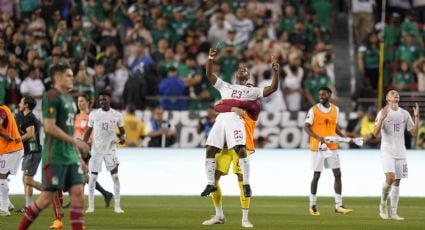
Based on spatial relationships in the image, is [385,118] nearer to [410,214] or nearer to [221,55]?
[410,214]

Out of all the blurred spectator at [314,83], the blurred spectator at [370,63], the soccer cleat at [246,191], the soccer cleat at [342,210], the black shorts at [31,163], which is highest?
the blurred spectator at [370,63]

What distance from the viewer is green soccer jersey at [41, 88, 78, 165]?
15891 millimetres

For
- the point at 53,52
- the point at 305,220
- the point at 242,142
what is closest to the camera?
the point at 242,142

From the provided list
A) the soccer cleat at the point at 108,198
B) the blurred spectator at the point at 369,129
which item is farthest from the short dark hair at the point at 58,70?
the blurred spectator at the point at 369,129

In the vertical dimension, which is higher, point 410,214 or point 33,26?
point 33,26

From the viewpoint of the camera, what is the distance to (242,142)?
20062 millimetres

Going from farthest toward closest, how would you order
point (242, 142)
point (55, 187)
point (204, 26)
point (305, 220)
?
point (204, 26), point (305, 220), point (242, 142), point (55, 187)

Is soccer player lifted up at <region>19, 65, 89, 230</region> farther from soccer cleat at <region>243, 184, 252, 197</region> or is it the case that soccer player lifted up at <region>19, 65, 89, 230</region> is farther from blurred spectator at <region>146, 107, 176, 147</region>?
blurred spectator at <region>146, 107, 176, 147</region>

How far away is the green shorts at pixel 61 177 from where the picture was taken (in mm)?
15977

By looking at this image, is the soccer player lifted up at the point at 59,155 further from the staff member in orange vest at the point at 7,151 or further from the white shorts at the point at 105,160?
the white shorts at the point at 105,160

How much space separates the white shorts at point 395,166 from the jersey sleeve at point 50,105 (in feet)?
26.2

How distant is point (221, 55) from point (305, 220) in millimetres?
14328

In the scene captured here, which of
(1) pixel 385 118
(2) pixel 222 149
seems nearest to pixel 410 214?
(1) pixel 385 118

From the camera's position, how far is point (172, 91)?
35000 millimetres
